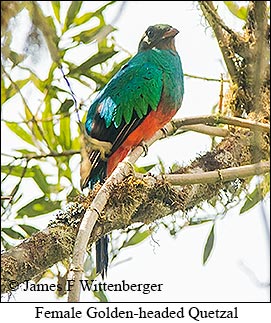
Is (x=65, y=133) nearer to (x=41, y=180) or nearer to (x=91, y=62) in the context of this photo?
(x=41, y=180)

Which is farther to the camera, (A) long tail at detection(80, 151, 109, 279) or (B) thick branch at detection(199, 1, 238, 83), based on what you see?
(B) thick branch at detection(199, 1, 238, 83)

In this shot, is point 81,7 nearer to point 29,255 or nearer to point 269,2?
point 269,2

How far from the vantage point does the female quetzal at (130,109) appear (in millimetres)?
2473

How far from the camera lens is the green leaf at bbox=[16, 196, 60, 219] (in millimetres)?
2705

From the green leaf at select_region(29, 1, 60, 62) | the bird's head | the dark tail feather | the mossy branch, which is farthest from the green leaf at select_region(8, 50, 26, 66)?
the bird's head

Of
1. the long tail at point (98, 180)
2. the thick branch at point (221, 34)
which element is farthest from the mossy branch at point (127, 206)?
the thick branch at point (221, 34)

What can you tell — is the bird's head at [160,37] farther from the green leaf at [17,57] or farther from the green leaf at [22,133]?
the green leaf at [17,57]

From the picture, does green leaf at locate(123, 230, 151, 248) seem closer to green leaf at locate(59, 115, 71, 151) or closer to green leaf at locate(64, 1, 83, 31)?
green leaf at locate(59, 115, 71, 151)

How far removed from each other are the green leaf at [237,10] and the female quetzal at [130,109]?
0.36 m

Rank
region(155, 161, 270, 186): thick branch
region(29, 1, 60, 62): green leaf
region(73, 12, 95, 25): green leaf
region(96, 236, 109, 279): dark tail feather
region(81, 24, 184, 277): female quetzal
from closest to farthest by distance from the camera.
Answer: region(29, 1, 60, 62): green leaf → region(155, 161, 270, 186): thick branch → region(96, 236, 109, 279): dark tail feather → region(81, 24, 184, 277): female quetzal → region(73, 12, 95, 25): green leaf

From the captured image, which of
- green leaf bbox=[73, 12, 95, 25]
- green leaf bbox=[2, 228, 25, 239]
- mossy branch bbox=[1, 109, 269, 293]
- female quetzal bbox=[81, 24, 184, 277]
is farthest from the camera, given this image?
green leaf bbox=[73, 12, 95, 25]

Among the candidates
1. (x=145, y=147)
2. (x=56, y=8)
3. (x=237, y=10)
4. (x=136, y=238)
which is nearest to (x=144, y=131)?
(x=145, y=147)

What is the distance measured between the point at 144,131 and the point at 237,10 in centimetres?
75

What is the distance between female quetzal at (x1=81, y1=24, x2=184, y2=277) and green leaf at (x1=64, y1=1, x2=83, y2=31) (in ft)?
0.81
